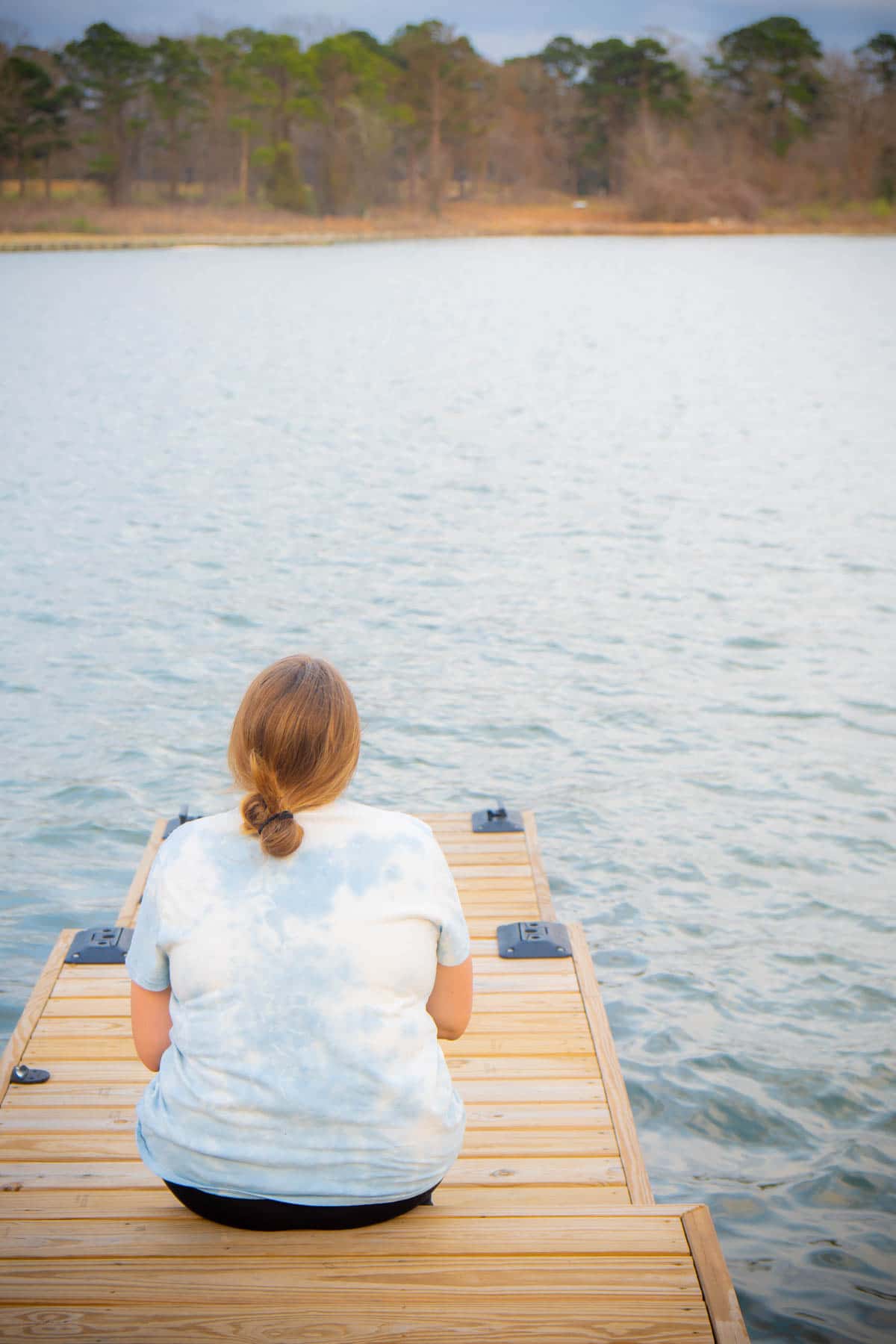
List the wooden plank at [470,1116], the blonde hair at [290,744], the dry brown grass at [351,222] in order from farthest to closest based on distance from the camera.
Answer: the dry brown grass at [351,222]
the wooden plank at [470,1116]
the blonde hair at [290,744]

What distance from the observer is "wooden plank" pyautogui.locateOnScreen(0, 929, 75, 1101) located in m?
2.95

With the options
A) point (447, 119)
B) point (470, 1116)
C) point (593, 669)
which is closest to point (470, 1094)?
point (470, 1116)

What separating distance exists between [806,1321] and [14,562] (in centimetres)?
828

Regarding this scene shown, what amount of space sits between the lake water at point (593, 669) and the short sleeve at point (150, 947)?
6.24 feet

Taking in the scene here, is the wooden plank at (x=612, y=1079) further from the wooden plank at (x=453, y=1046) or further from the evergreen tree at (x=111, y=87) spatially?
the evergreen tree at (x=111, y=87)

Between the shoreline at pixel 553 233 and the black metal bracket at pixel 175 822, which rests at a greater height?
the shoreline at pixel 553 233

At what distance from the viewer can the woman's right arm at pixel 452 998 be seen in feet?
6.45

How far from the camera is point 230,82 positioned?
67875 mm

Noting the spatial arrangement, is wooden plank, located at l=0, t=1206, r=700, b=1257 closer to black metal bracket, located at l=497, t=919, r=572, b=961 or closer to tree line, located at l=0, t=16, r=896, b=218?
black metal bracket, located at l=497, t=919, r=572, b=961

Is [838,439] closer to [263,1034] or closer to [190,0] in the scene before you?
[263,1034]

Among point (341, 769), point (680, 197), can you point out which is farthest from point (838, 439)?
point (680, 197)

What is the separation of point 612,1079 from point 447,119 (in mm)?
83186

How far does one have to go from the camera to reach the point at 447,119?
258ft

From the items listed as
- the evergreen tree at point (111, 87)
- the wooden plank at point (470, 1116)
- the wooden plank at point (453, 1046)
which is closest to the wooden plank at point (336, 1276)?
the wooden plank at point (470, 1116)
